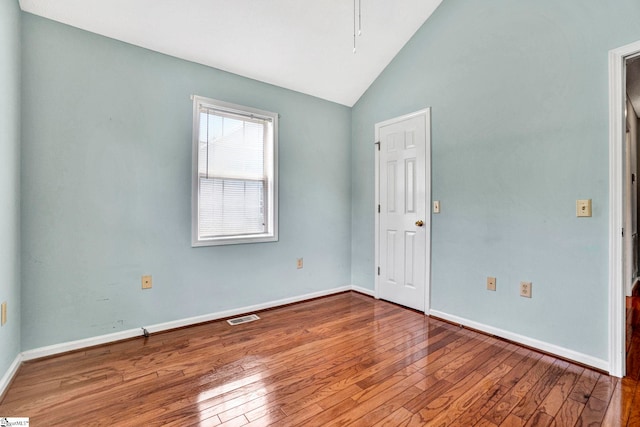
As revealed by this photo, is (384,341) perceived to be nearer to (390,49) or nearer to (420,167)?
A: (420,167)

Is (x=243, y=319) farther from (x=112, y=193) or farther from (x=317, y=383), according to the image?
(x=112, y=193)

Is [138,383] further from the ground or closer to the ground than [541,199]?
closer to the ground

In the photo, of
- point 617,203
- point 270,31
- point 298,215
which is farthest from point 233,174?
point 617,203

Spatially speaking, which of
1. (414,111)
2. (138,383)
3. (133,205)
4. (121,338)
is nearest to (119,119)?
(133,205)

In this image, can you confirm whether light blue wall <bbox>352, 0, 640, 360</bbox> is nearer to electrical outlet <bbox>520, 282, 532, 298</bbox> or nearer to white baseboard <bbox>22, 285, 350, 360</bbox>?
electrical outlet <bbox>520, 282, 532, 298</bbox>

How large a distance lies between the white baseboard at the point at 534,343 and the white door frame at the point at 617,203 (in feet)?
0.30

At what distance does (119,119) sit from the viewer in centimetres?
246

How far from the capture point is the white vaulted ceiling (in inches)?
91.1

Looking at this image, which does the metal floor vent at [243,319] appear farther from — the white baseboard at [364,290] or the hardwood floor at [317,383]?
the white baseboard at [364,290]

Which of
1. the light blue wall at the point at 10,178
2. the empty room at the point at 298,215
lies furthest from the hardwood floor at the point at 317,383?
the light blue wall at the point at 10,178

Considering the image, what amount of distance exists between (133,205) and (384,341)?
2.31 m

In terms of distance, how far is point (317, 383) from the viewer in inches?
74.7

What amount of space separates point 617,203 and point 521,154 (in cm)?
69

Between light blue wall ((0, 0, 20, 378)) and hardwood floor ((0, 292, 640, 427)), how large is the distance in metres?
0.32
